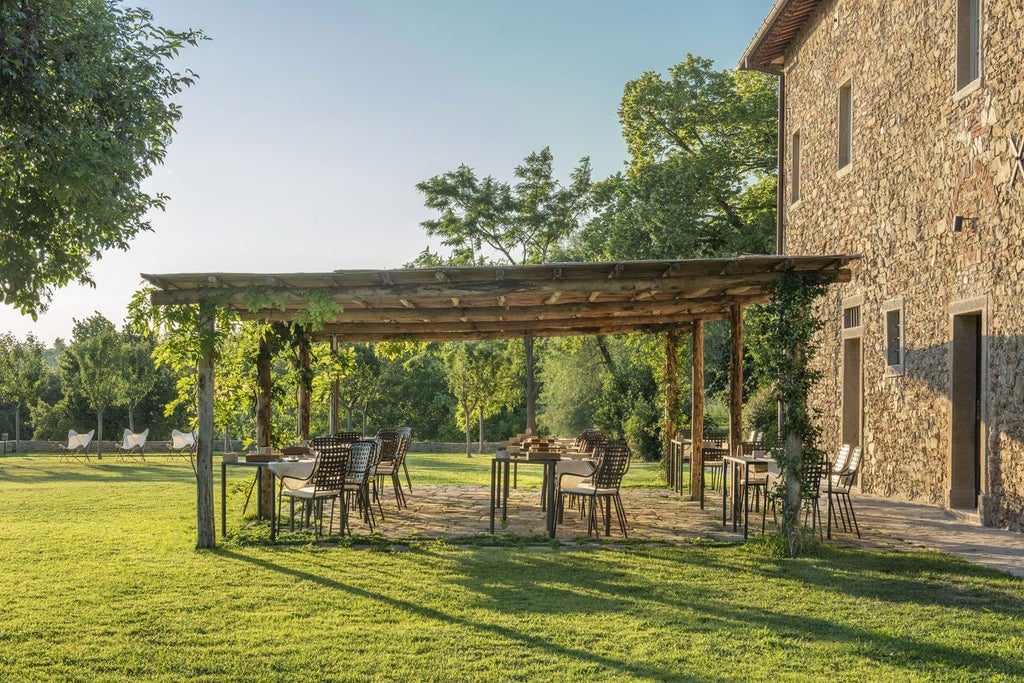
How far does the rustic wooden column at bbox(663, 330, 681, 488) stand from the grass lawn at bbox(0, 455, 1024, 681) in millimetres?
6226

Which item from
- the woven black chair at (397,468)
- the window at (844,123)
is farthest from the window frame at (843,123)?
the woven black chair at (397,468)

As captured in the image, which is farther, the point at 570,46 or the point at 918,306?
the point at 570,46

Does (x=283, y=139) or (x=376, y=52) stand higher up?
(x=376, y=52)

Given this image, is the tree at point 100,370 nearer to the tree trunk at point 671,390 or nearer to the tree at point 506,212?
the tree at point 506,212

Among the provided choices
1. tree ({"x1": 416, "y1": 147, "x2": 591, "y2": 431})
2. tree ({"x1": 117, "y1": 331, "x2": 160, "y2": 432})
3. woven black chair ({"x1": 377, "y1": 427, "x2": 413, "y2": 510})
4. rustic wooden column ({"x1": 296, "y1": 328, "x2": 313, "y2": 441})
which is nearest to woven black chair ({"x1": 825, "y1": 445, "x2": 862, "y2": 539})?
woven black chair ({"x1": 377, "y1": 427, "x2": 413, "y2": 510})

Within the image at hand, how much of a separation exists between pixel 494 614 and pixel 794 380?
12.2 feet

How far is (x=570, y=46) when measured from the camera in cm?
1727

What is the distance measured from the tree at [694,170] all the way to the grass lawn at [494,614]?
13.0 meters

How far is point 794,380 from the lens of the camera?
7.93 meters

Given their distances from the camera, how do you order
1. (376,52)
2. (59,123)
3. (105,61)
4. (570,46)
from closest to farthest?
(59,123)
(105,61)
(376,52)
(570,46)

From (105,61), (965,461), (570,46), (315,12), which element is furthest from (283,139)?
(965,461)

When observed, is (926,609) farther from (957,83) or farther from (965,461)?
(957,83)

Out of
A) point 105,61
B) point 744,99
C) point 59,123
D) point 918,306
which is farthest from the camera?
point 744,99

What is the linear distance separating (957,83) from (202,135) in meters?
8.60
